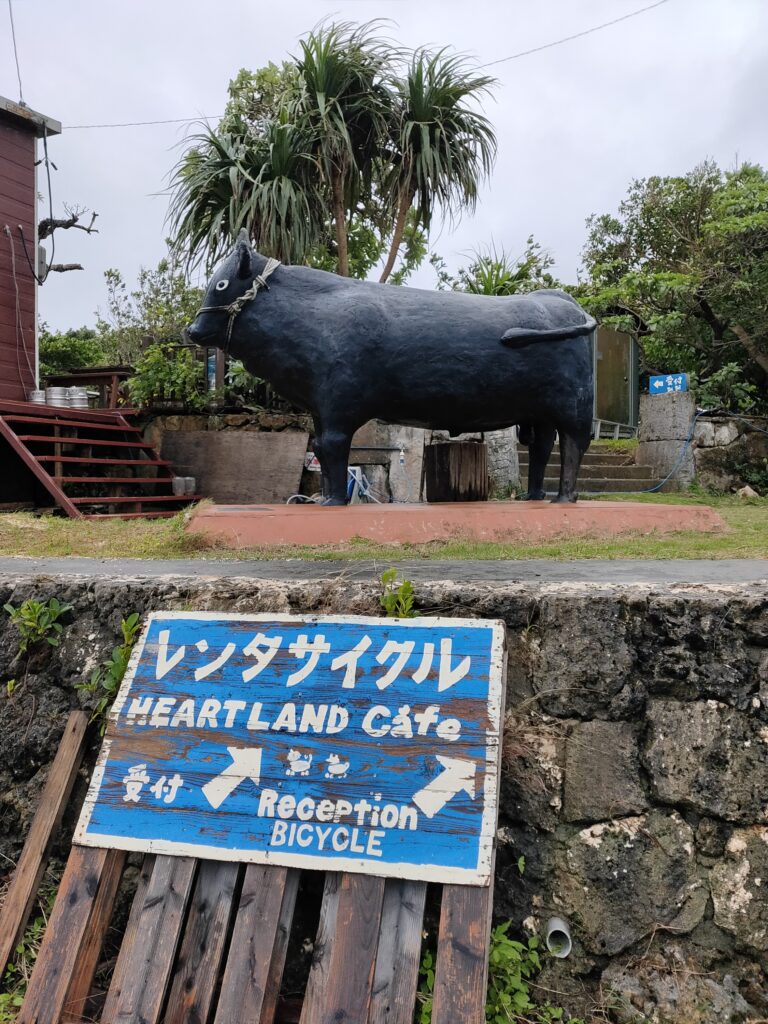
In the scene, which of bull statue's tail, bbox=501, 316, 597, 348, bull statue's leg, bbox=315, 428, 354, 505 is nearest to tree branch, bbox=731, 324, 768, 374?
bull statue's tail, bbox=501, 316, 597, 348

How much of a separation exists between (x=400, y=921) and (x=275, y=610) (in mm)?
935

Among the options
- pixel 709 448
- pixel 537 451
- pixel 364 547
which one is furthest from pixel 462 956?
pixel 709 448

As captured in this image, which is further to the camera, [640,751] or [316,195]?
[316,195]

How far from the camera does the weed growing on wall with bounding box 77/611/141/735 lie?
225 centimetres

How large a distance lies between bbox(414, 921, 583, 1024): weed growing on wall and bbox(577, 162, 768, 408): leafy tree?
1016 cm

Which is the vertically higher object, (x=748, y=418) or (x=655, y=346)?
(x=655, y=346)

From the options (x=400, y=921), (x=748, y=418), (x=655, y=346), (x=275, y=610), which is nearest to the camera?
(x=400, y=921)

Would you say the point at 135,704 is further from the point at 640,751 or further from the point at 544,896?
the point at 640,751

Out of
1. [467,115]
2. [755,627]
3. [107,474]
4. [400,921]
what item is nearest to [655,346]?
[467,115]

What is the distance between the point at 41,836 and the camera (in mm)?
2090

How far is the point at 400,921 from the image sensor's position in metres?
1.68

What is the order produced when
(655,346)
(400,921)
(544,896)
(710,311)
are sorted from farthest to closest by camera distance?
(655,346), (710,311), (544,896), (400,921)

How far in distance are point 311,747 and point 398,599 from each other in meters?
0.49

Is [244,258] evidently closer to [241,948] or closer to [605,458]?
[241,948]
